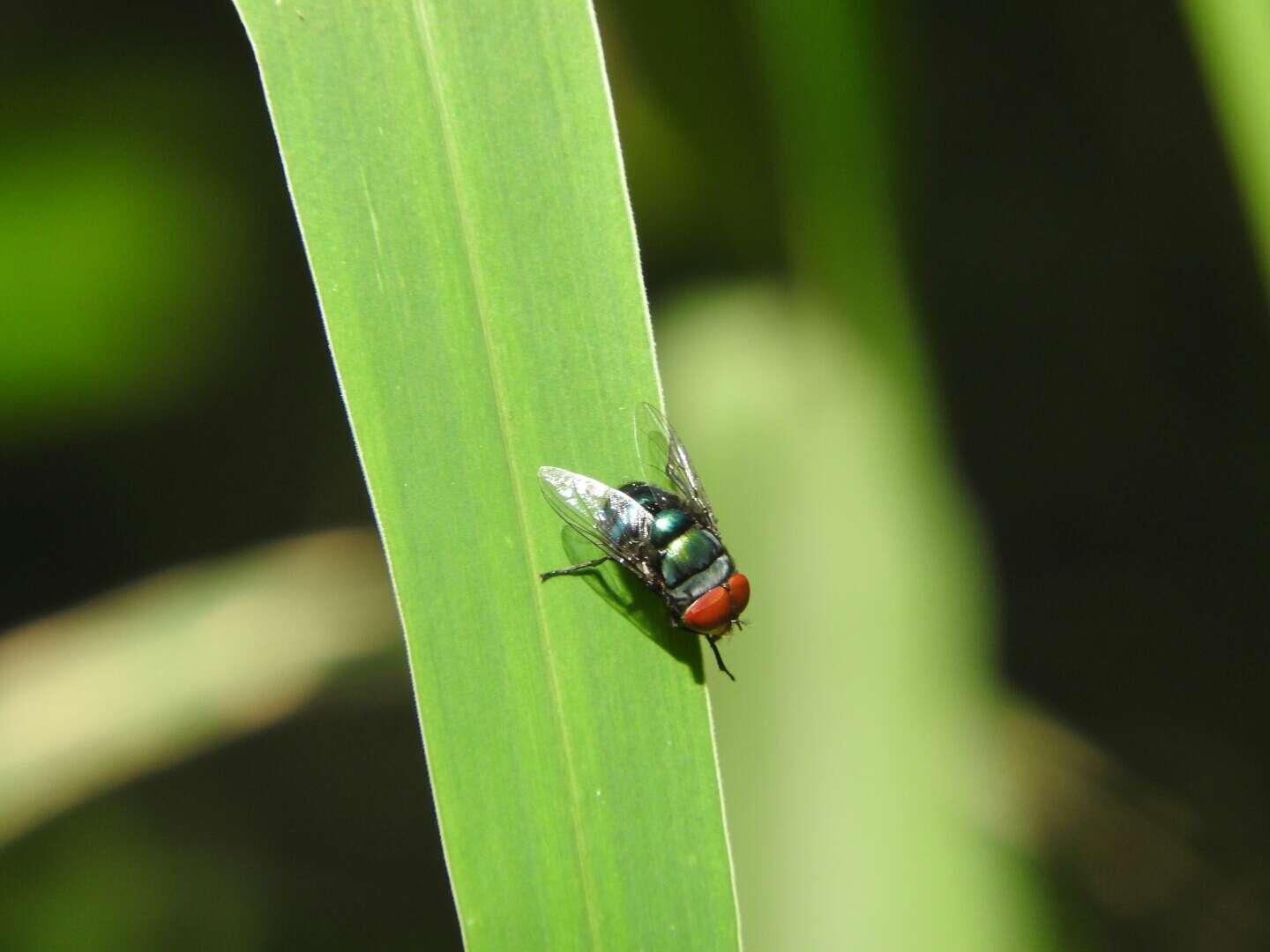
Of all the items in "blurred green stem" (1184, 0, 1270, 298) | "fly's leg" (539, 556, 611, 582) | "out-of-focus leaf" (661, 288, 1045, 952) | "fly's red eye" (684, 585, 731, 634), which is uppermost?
"blurred green stem" (1184, 0, 1270, 298)

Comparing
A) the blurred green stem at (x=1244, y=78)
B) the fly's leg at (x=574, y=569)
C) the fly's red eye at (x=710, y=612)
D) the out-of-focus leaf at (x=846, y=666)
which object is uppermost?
the blurred green stem at (x=1244, y=78)

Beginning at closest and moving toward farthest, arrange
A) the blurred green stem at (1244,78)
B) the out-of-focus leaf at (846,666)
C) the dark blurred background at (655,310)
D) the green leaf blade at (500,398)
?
the green leaf blade at (500,398) < the blurred green stem at (1244,78) < the out-of-focus leaf at (846,666) < the dark blurred background at (655,310)

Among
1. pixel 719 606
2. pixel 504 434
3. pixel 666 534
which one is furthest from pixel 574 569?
pixel 666 534

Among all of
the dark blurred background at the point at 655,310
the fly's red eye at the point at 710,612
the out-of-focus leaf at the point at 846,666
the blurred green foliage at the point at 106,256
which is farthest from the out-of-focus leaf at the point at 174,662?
the fly's red eye at the point at 710,612

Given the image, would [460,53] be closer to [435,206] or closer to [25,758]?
[435,206]

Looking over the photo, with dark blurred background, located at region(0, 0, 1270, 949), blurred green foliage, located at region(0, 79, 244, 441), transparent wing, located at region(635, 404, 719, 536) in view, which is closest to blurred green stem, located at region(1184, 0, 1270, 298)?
dark blurred background, located at region(0, 0, 1270, 949)

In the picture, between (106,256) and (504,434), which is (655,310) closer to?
(106,256)

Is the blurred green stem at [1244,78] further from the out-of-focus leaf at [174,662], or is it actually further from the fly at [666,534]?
the out-of-focus leaf at [174,662]

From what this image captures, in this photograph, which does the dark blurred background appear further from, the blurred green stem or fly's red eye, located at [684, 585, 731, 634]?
fly's red eye, located at [684, 585, 731, 634]
